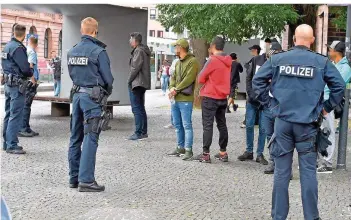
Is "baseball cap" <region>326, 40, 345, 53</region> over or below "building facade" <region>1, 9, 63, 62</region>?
below

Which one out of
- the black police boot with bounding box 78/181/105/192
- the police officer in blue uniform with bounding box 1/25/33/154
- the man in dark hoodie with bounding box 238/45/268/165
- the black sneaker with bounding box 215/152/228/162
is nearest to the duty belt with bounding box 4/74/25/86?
the police officer in blue uniform with bounding box 1/25/33/154

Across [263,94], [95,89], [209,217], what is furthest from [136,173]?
[263,94]

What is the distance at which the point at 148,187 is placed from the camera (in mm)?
7133

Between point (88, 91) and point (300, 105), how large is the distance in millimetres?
2527

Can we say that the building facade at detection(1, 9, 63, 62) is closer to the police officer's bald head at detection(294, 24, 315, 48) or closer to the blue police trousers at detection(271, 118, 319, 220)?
the police officer's bald head at detection(294, 24, 315, 48)

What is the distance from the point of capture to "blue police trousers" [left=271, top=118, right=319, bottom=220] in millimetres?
5348

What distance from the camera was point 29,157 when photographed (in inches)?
356

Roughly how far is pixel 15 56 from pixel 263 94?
16.1 feet

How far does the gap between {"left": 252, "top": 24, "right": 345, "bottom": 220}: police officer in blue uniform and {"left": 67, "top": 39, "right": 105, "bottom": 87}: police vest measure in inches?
81.0

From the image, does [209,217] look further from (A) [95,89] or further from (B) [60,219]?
(A) [95,89]

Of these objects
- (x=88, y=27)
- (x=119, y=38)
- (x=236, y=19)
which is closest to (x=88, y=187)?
(x=88, y=27)

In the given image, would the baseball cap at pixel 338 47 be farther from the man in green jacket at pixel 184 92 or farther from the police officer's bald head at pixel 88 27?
the police officer's bald head at pixel 88 27

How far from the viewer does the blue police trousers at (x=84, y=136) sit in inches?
266

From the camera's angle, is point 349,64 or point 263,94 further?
point 349,64
